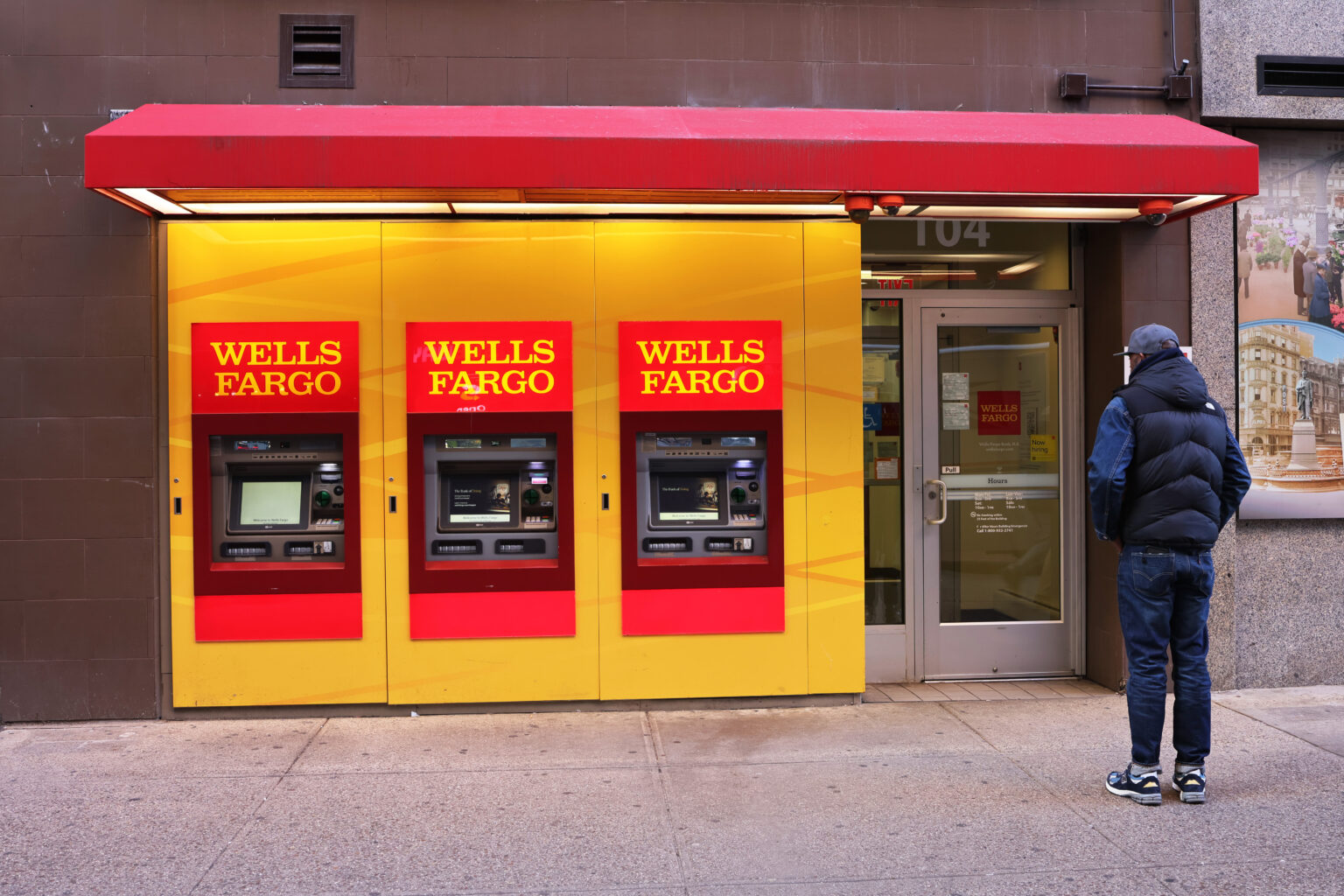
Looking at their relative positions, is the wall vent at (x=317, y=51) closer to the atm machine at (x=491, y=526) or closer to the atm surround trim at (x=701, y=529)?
the atm machine at (x=491, y=526)

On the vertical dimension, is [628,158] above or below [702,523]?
above

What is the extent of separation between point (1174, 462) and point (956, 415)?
218cm

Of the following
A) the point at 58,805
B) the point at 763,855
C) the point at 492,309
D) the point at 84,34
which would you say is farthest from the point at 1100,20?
the point at 58,805

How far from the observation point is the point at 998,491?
6359mm

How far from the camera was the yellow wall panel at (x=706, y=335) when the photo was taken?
553 centimetres

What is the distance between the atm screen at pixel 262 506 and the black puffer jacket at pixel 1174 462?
424 cm

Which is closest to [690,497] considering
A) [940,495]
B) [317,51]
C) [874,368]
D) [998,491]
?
[874,368]

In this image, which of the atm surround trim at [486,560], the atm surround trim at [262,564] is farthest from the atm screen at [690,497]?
the atm surround trim at [262,564]

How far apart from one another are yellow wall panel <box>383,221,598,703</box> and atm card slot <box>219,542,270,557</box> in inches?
27.3

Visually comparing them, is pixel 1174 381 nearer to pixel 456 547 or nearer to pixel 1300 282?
pixel 1300 282

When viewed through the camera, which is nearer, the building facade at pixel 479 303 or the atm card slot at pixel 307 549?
the building facade at pixel 479 303

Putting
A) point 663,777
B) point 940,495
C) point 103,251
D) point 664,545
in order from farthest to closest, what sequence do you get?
point 940,495, point 664,545, point 103,251, point 663,777

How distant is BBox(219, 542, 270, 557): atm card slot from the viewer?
17.8 feet

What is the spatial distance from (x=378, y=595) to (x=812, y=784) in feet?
8.37
